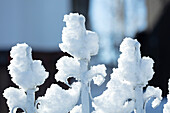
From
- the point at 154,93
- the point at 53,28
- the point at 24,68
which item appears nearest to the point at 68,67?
the point at 24,68

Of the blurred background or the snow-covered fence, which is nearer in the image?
the snow-covered fence

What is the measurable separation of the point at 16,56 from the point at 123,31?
7290mm

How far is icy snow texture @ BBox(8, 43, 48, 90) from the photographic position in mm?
1053

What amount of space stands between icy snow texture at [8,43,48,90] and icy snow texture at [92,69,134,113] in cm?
19

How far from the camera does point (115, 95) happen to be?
3.55ft

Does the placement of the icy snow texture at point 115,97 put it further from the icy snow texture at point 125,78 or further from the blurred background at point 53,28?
the blurred background at point 53,28

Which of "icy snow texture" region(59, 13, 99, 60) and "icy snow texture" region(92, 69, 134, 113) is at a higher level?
"icy snow texture" region(59, 13, 99, 60)

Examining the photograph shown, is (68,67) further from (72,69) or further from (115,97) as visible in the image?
(115,97)

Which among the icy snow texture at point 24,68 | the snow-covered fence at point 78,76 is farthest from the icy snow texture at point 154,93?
the icy snow texture at point 24,68

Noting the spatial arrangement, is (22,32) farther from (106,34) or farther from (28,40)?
(106,34)

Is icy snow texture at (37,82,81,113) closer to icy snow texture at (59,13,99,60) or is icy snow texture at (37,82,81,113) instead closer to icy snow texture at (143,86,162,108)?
icy snow texture at (59,13,99,60)

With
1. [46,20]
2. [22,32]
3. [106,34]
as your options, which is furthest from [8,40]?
[106,34]

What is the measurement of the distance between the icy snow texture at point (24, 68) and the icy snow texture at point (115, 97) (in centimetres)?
19

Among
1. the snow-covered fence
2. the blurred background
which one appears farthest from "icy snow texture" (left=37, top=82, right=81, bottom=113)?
the blurred background
